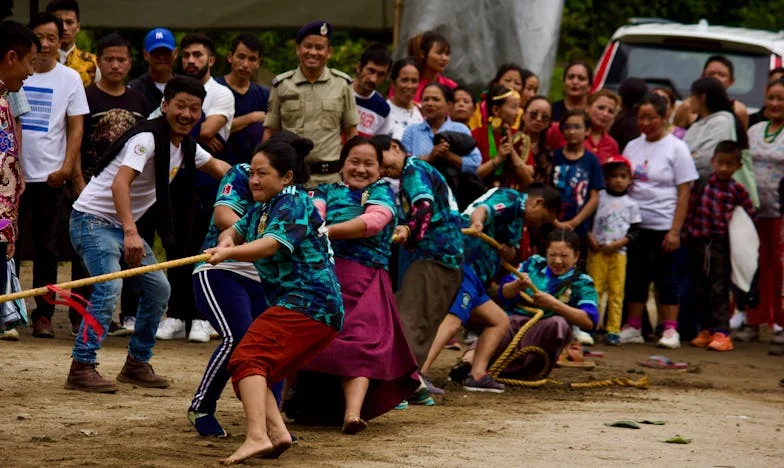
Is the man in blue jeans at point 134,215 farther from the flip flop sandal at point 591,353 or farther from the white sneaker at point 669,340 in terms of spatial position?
the white sneaker at point 669,340

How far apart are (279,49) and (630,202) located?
8159 millimetres

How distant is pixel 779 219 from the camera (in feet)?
39.9

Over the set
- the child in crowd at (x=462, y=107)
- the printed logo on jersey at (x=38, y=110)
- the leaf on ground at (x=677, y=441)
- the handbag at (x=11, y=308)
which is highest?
the child in crowd at (x=462, y=107)

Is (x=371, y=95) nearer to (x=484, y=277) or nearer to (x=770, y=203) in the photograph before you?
(x=484, y=277)

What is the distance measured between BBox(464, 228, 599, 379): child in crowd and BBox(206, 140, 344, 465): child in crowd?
2826 millimetres

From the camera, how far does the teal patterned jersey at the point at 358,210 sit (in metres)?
7.64

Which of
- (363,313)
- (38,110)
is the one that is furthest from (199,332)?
(363,313)

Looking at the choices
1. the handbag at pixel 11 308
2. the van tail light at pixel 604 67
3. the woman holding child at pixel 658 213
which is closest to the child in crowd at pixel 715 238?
the woman holding child at pixel 658 213

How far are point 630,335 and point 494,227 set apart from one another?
297 centimetres

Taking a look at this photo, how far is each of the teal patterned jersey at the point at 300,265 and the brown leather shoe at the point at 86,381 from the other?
1666mm

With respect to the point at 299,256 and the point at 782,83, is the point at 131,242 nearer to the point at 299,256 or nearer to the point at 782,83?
the point at 299,256

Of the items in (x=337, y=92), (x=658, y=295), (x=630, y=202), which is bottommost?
(x=658, y=295)

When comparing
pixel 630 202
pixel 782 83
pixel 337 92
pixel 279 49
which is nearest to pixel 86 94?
pixel 337 92

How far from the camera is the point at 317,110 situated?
1015 cm
